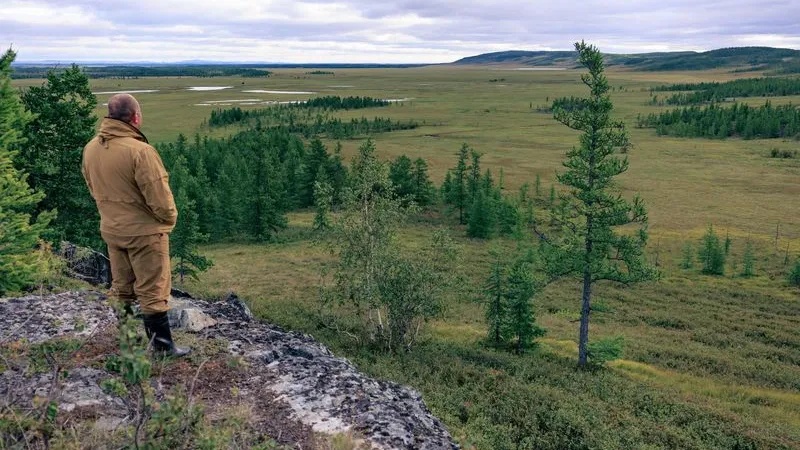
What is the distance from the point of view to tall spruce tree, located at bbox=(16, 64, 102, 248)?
62.5 ft

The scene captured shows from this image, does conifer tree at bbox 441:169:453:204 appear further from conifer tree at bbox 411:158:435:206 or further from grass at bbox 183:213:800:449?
grass at bbox 183:213:800:449

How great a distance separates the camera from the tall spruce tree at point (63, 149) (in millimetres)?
19062

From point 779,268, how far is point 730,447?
4018 centimetres

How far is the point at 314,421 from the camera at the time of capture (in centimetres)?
683

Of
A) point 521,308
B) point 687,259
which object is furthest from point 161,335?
point 687,259

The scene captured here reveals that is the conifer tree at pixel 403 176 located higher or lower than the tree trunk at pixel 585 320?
higher

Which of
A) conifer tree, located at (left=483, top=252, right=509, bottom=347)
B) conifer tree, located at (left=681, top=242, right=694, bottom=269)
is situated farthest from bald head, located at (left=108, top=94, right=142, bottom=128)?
conifer tree, located at (left=681, top=242, right=694, bottom=269)

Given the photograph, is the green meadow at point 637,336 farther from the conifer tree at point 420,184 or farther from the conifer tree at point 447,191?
the conifer tree at point 447,191

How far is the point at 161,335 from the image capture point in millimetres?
6867

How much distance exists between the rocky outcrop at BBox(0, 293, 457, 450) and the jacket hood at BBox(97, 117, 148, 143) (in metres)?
2.13

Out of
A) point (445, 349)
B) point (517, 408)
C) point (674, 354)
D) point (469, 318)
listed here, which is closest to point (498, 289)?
point (445, 349)

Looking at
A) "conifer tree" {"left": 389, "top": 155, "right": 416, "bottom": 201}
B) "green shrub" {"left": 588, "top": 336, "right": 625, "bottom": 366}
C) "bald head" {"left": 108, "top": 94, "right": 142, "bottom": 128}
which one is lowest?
"green shrub" {"left": 588, "top": 336, "right": 625, "bottom": 366}

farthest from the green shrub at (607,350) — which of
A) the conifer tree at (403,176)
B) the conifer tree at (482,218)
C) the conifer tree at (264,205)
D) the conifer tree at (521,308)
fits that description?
the conifer tree at (403,176)

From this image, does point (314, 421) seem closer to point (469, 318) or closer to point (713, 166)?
point (469, 318)
